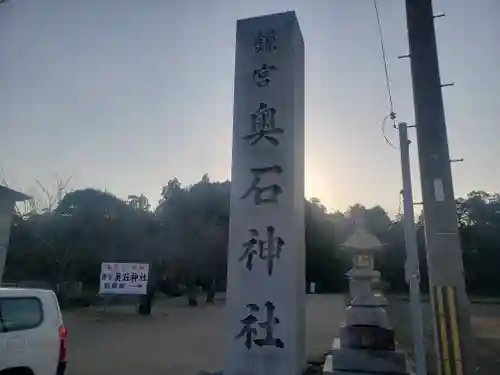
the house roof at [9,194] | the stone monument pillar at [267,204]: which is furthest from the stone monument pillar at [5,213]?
the stone monument pillar at [267,204]

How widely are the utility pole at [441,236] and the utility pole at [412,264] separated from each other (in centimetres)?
19

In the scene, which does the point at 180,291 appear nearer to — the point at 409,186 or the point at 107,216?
the point at 107,216

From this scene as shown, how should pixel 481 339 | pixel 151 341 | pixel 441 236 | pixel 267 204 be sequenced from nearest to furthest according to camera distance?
pixel 441 236
pixel 267 204
pixel 151 341
pixel 481 339

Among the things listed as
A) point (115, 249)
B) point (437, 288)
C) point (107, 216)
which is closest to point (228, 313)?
point (437, 288)

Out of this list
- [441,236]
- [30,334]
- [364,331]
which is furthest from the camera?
[364,331]

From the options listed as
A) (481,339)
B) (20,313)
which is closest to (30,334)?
(20,313)

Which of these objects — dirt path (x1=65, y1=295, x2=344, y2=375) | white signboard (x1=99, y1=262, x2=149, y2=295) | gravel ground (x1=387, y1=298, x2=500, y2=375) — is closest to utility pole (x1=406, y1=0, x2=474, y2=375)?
gravel ground (x1=387, y1=298, x2=500, y2=375)

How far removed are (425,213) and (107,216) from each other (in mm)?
16944

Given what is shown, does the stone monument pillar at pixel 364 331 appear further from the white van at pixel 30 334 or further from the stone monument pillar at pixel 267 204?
the white van at pixel 30 334

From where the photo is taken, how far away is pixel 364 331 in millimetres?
6082

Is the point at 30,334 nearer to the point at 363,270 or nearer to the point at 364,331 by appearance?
the point at 364,331

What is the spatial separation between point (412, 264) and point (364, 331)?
245 cm

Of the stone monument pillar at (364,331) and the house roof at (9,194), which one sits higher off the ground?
the house roof at (9,194)

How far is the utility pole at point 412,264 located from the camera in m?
3.92
